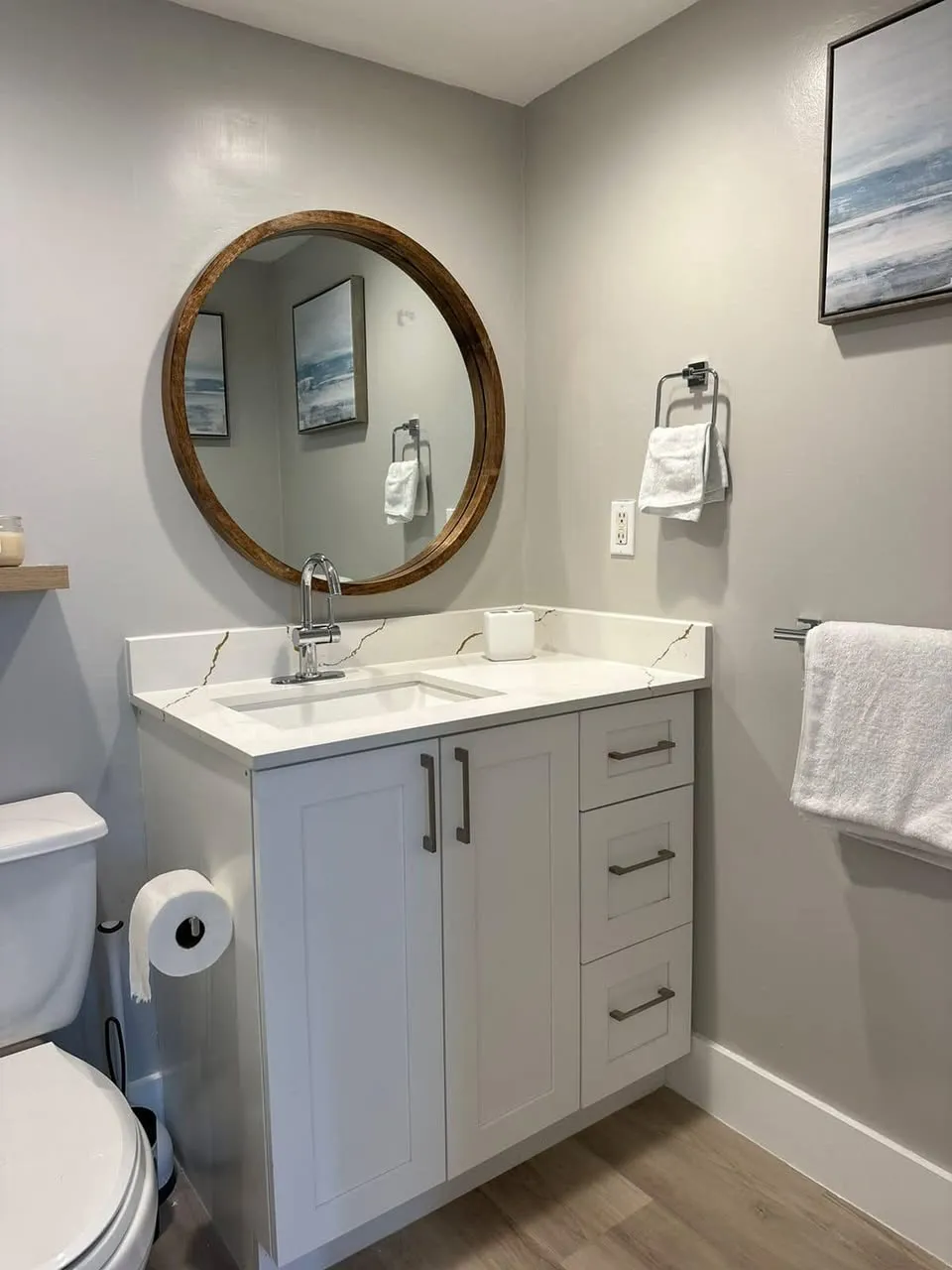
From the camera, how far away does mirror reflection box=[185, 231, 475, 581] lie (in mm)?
1818

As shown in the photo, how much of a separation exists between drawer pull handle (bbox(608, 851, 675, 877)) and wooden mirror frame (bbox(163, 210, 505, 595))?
775 millimetres

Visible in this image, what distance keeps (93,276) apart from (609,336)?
1.06 m

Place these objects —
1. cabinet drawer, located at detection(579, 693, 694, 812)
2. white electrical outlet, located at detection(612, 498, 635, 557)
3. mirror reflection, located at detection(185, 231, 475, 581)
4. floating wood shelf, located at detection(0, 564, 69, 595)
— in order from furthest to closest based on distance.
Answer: white electrical outlet, located at detection(612, 498, 635, 557)
mirror reflection, located at detection(185, 231, 475, 581)
cabinet drawer, located at detection(579, 693, 694, 812)
floating wood shelf, located at detection(0, 564, 69, 595)

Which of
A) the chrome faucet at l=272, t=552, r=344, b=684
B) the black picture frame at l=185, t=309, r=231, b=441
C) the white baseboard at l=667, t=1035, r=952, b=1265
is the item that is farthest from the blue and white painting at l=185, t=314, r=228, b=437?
the white baseboard at l=667, t=1035, r=952, b=1265

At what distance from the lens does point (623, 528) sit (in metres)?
2.03

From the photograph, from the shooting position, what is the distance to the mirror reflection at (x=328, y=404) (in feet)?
5.97

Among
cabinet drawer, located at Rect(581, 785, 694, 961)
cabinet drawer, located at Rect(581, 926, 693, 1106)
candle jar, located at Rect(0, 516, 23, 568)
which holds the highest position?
candle jar, located at Rect(0, 516, 23, 568)

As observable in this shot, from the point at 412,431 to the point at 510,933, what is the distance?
112cm

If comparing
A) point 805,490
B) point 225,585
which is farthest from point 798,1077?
point 225,585

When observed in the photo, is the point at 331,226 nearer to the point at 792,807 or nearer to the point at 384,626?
the point at 384,626

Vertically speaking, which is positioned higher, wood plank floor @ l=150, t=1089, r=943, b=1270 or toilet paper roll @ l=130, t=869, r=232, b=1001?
toilet paper roll @ l=130, t=869, r=232, b=1001

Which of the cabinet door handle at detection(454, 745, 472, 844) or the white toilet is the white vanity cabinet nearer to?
the cabinet door handle at detection(454, 745, 472, 844)

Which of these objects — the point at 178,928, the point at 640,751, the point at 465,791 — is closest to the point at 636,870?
the point at 640,751

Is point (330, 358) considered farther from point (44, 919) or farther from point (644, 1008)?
point (644, 1008)
